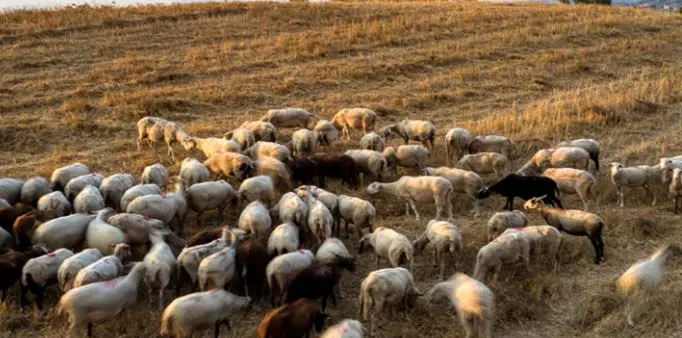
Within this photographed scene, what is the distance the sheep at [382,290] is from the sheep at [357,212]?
7.11 ft

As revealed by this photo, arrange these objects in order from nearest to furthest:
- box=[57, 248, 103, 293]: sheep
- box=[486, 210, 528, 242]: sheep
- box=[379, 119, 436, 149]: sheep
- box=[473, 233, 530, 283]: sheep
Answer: box=[57, 248, 103, 293]: sheep, box=[473, 233, 530, 283]: sheep, box=[486, 210, 528, 242]: sheep, box=[379, 119, 436, 149]: sheep

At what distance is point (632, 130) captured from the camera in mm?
15914

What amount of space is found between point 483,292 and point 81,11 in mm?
25960

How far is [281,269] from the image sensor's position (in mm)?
8281

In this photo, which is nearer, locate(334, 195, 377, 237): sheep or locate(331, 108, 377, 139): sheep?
locate(334, 195, 377, 237): sheep

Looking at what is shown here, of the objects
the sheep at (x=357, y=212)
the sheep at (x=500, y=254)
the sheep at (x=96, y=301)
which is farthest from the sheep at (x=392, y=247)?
the sheep at (x=96, y=301)

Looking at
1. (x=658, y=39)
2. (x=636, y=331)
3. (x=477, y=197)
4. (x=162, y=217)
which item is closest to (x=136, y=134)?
(x=162, y=217)

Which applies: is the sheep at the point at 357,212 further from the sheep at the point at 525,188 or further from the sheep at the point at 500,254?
the sheep at the point at 525,188

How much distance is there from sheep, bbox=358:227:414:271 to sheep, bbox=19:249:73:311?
4107mm

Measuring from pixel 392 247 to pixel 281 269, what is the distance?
158 centimetres

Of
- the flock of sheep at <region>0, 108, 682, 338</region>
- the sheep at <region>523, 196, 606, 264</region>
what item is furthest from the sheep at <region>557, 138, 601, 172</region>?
the sheep at <region>523, 196, 606, 264</region>

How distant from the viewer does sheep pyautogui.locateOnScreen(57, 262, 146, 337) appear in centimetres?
741

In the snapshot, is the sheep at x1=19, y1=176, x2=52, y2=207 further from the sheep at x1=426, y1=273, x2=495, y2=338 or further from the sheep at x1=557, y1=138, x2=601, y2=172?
the sheep at x1=557, y1=138, x2=601, y2=172

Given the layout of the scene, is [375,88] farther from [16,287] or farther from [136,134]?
[16,287]
